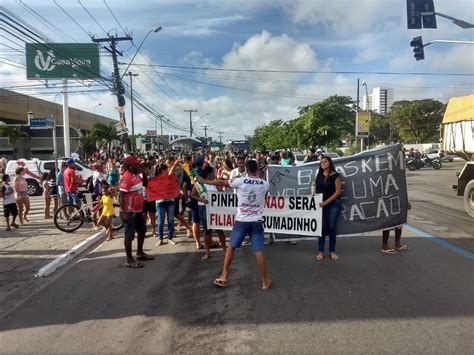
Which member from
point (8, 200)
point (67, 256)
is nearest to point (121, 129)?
point (8, 200)

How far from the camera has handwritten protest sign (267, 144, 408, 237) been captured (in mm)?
7516

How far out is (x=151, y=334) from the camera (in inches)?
175

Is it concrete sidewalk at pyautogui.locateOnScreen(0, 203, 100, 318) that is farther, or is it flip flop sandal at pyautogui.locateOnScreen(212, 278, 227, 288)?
concrete sidewalk at pyautogui.locateOnScreen(0, 203, 100, 318)

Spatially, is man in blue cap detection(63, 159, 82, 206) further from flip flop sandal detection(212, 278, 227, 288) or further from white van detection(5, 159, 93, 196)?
white van detection(5, 159, 93, 196)

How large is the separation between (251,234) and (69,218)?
6.69m

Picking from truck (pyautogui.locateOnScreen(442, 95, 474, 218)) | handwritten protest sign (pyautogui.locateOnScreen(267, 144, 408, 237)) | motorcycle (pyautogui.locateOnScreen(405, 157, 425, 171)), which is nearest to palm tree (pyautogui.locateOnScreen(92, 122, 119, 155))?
motorcycle (pyautogui.locateOnScreen(405, 157, 425, 171))

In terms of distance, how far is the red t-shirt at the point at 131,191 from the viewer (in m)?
7.07

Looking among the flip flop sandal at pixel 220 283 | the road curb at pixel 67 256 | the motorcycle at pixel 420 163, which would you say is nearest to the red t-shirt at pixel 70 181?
the road curb at pixel 67 256

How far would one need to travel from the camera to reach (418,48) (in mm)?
19938

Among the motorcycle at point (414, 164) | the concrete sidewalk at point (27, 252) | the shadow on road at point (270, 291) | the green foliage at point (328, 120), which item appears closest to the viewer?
Answer: the shadow on road at point (270, 291)

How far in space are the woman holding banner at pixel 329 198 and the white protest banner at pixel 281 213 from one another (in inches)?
5.1

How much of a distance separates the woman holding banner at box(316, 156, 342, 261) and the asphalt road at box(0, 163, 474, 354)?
0.33 m

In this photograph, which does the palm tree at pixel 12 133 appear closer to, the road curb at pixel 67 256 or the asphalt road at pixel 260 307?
the road curb at pixel 67 256

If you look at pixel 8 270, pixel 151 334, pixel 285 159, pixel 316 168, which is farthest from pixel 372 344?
pixel 285 159
